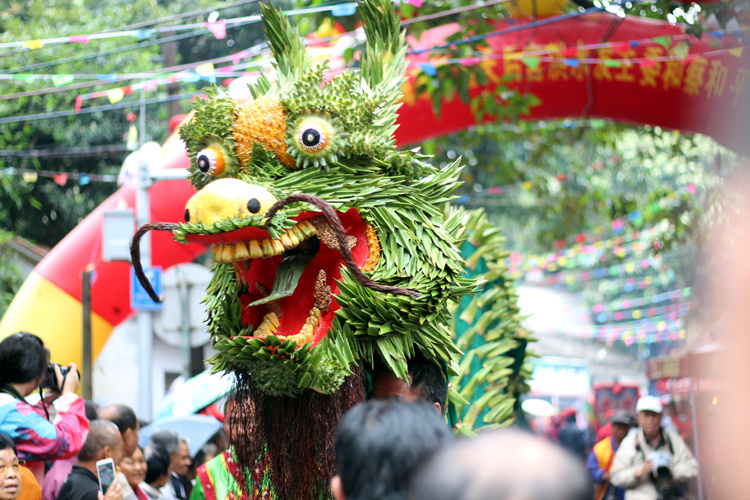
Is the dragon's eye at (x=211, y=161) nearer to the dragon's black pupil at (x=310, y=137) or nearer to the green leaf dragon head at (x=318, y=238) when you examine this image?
the green leaf dragon head at (x=318, y=238)

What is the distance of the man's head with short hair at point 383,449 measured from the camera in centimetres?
135

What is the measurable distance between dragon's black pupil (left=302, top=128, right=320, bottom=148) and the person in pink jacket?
1.55m

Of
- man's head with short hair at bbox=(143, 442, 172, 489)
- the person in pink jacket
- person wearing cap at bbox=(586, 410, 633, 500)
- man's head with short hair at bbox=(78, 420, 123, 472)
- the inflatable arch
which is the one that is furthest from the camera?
person wearing cap at bbox=(586, 410, 633, 500)

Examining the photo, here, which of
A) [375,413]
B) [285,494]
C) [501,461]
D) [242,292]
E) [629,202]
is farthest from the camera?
[629,202]

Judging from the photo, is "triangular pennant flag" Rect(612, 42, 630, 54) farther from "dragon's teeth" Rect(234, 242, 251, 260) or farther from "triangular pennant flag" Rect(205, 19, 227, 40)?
"dragon's teeth" Rect(234, 242, 251, 260)

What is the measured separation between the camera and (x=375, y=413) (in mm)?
1420

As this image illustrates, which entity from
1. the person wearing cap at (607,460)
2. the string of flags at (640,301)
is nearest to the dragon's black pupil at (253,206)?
the person wearing cap at (607,460)

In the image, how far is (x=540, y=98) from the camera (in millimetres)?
6277

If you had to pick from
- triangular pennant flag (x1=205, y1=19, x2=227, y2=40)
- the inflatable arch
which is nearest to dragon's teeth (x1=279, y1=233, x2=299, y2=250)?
triangular pennant flag (x1=205, y1=19, x2=227, y2=40)

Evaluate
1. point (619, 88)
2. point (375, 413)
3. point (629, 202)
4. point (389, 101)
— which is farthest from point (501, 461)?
point (629, 202)

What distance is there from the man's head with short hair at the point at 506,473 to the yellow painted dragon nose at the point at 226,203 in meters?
1.08

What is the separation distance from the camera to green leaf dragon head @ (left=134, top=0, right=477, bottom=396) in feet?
6.83

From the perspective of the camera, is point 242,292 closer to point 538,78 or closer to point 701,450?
point 538,78

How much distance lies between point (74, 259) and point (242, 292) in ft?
15.2
